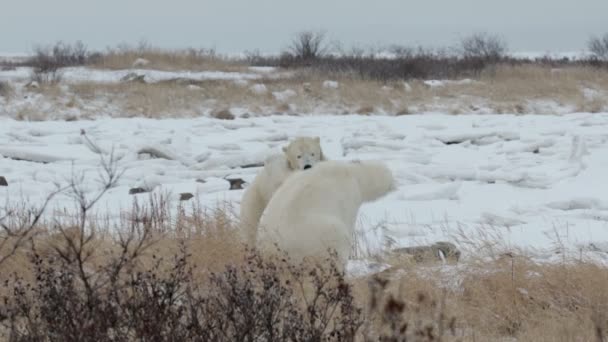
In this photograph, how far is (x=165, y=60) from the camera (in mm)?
28234

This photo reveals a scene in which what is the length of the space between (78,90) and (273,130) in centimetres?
744

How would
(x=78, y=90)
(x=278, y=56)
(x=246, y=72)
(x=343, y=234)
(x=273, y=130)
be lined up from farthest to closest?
(x=278, y=56) < (x=246, y=72) < (x=78, y=90) < (x=273, y=130) < (x=343, y=234)

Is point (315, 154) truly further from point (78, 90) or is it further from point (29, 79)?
point (29, 79)

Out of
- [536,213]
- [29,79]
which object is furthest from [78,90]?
[536,213]

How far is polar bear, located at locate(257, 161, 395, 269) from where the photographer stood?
4.37 metres

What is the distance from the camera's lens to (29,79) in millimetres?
23609

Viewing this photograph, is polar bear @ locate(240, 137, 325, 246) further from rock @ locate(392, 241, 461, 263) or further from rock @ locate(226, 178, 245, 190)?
rock @ locate(226, 178, 245, 190)

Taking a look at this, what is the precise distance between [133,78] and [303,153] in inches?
713

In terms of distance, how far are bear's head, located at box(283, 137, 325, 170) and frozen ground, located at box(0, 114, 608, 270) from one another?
1.09 meters

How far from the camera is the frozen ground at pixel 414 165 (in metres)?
7.65

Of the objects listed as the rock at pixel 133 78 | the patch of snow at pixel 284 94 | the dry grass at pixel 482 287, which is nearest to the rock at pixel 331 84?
the patch of snow at pixel 284 94

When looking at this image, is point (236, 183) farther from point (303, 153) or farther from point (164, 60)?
point (164, 60)

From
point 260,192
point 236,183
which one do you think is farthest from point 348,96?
point 260,192

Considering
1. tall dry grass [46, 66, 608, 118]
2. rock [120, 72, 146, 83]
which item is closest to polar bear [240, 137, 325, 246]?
tall dry grass [46, 66, 608, 118]
